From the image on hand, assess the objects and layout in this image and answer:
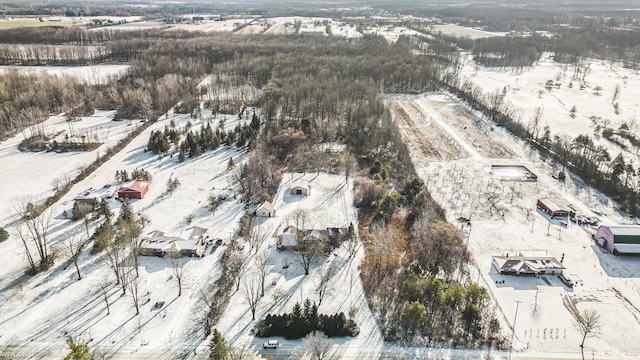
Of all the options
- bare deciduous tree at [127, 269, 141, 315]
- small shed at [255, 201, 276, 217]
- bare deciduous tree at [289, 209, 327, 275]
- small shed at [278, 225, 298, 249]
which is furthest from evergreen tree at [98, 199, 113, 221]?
bare deciduous tree at [289, 209, 327, 275]

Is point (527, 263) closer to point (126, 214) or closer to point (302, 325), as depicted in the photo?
point (302, 325)

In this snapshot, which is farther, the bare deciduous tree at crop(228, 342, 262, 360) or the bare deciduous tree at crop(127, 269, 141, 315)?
the bare deciduous tree at crop(127, 269, 141, 315)

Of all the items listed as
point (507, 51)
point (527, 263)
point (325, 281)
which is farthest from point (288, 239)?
point (507, 51)

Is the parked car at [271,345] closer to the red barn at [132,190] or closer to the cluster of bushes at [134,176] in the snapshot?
the red barn at [132,190]

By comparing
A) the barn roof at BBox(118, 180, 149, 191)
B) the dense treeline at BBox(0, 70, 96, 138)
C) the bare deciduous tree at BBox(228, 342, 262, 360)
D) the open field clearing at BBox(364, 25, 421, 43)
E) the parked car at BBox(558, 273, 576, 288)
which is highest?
the open field clearing at BBox(364, 25, 421, 43)

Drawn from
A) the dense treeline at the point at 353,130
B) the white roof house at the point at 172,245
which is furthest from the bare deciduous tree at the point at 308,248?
the white roof house at the point at 172,245

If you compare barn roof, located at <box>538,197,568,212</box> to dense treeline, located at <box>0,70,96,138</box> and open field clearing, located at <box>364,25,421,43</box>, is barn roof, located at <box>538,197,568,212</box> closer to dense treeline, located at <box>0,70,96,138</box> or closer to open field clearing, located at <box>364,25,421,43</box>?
dense treeline, located at <box>0,70,96,138</box>

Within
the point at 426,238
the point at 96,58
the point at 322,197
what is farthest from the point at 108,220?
the point at 96,58

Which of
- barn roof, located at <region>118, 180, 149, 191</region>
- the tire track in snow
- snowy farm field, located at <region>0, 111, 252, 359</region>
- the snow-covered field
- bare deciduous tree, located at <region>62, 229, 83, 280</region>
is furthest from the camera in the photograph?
the snow-covered field

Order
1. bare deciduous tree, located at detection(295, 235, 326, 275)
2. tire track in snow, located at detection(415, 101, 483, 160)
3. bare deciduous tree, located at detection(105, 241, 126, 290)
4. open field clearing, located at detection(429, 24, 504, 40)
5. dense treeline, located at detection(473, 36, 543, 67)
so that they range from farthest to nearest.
→ open field clearing, located at detection(429, 24, 504, 40) < dense treeline, located at detection(473, 36, 543, 67) < tire track in snow, located at detection(415, 101, 483, 160) < bare deciduous tree, located at detection(295, 235, 326, 275) < bare deciduous tree, located at detection(105, 241, 126, 290)

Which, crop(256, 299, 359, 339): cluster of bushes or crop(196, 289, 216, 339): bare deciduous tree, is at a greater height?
crop(256, 299, 359, 339): cluster of bushes
